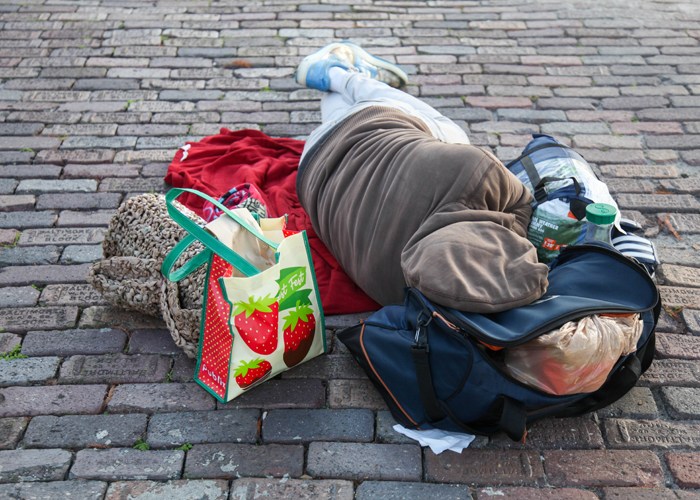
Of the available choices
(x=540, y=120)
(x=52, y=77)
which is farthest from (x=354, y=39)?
(x=52, y=77)

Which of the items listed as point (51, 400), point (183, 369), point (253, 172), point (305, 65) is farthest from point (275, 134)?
point (51, 400)

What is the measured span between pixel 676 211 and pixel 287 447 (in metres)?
2.51

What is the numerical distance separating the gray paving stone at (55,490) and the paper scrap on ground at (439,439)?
3.41 feet

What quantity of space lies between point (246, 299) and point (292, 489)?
65cm

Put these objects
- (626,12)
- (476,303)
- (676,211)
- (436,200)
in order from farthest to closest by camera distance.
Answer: (626,12), (676,211), (436,200), (476,303)

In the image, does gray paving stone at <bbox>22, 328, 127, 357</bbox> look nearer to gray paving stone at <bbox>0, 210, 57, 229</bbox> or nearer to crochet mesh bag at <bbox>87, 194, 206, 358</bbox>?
crochet mesh bag at <bbox>87, 194, 206, 358</bbox>

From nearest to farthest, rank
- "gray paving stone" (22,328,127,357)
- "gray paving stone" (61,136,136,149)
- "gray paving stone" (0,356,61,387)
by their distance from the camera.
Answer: "gray paving stone" (0,356,61,387) → "gray paving stone" (22,328,127,357) → "gray paving stone" (61,136,136,149)

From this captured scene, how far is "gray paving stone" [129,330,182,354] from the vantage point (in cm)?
232

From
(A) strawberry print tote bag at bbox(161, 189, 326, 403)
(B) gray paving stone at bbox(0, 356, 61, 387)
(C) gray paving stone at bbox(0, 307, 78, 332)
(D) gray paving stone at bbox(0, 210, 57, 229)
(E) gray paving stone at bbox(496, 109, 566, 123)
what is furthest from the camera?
(E) gray paving stone at bbox(496, 109, 566, 123)

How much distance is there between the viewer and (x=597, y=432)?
78.6 inches

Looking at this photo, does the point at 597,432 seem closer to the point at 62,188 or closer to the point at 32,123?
the point at 62,188

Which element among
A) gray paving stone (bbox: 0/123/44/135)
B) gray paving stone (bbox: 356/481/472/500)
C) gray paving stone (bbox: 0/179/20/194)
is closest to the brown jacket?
gray paving stone (bbox: 356/481/472/500)

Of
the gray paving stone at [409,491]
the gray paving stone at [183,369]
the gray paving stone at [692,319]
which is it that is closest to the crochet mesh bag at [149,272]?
the gray paving stone at [183,369]

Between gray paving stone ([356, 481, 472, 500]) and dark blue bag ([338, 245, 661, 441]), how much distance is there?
199 millimetres
